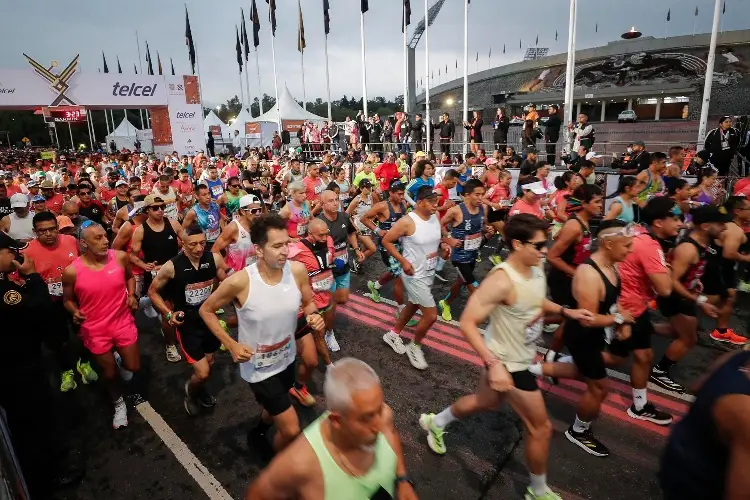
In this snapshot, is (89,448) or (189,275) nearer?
(89,448)

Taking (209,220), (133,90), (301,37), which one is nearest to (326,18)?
(301,37)

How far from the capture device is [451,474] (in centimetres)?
357

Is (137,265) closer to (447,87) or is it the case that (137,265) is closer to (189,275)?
(189,275)

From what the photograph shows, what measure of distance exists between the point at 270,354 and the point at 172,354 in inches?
118

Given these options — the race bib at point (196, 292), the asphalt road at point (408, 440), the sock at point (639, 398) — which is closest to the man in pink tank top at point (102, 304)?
the asphalt road at point (408, 440)

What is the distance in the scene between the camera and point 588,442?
12.3 feet

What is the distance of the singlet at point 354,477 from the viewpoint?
1.82m

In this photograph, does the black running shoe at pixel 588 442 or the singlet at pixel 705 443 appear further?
the black running shoe at pixel 588 442

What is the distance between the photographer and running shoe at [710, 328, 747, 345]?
546 centimetres

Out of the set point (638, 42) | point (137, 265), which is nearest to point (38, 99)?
point (137, 265)

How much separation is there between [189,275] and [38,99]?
26102mm

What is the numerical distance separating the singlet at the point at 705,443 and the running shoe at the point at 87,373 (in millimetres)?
5652

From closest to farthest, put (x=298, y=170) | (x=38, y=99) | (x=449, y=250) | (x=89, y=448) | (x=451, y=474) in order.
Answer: (x=451, y=474), (x=89, y=448), (x=449, y=250), (x=298, y=170), (x=38, y=99)

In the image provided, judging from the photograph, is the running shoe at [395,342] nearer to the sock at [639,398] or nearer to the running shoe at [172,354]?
the sock at [639,398]
